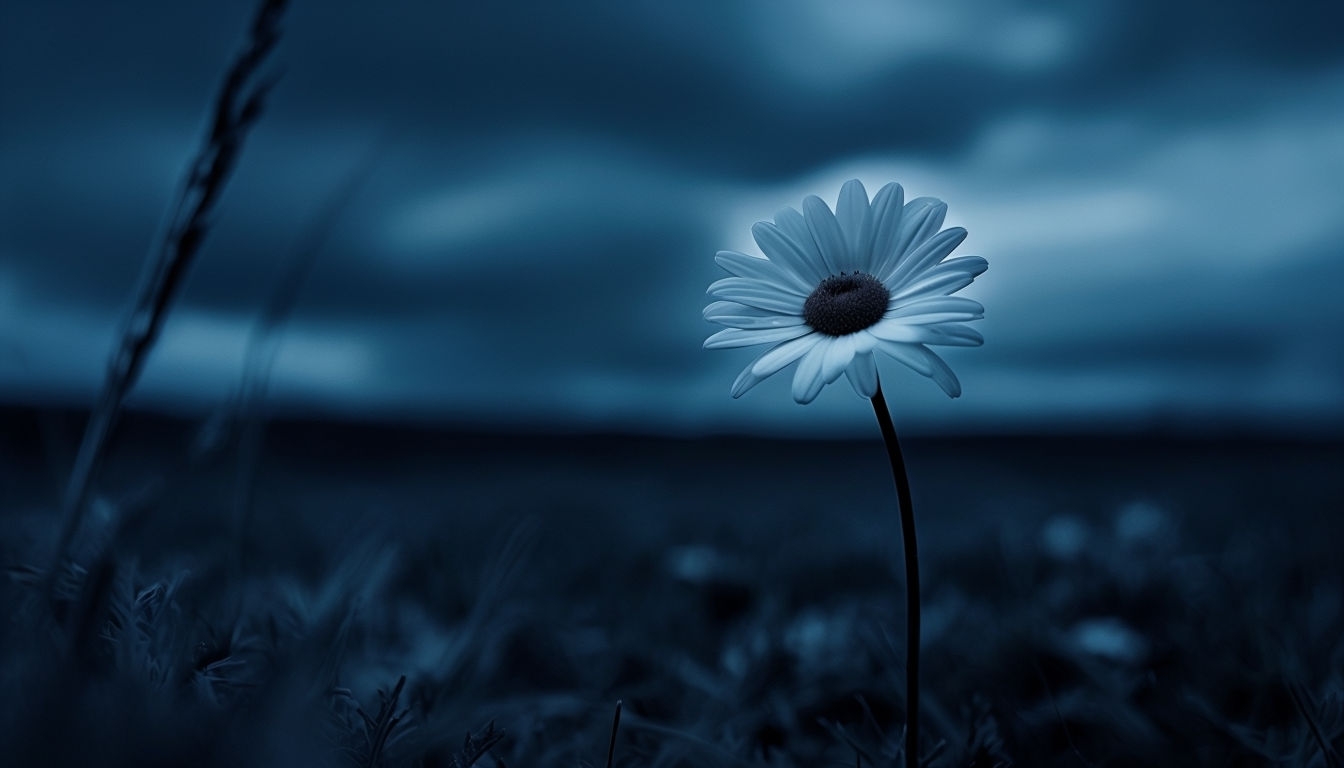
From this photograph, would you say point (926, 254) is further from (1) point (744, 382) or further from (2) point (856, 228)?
(1) point (744, 382)

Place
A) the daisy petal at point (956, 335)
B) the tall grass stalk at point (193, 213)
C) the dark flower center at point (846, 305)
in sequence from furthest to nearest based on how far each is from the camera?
the dark flower center at point (846, 305)
the daisy petal at point (956, 335)
the tall grass stalk at point (193, 213)

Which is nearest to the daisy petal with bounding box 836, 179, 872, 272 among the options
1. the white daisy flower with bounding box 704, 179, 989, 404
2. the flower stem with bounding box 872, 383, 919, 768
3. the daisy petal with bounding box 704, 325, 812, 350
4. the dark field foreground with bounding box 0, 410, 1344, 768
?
the white daisy flower with bounding box 704, 179, 989, 404

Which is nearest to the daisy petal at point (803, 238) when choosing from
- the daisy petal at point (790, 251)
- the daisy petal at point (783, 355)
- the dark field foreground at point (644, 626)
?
the daisy petal at point (790, 251)

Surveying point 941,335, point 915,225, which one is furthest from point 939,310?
point 915,225

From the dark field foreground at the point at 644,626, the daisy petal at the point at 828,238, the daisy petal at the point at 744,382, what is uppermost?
the daisy petal at the point at 828,238

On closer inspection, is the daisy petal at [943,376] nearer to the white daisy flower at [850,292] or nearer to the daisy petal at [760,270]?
the white daisy flower at [850,292]
